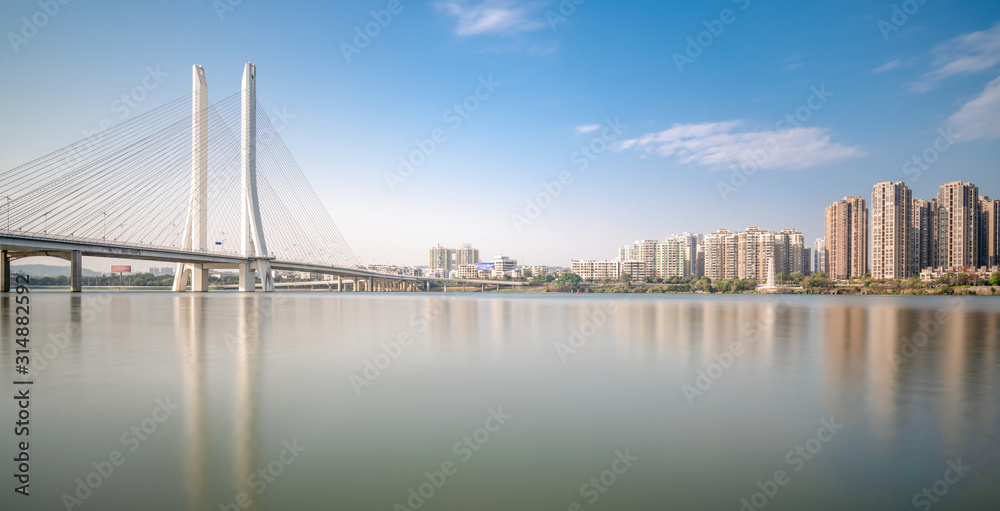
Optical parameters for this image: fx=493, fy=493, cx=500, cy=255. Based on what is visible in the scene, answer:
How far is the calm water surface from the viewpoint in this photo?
3.70 m

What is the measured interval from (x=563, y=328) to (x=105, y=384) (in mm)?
14556

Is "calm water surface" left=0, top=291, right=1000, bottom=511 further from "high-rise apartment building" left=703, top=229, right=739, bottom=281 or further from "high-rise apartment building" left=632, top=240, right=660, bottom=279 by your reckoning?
"high-rise apartment building" left=632, top=240, right=660, bottom=279

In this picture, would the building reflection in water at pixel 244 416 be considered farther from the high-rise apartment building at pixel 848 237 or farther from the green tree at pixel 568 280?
the high-rise apartment building at pixel 848 237

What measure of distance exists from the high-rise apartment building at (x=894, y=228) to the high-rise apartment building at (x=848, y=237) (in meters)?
15.2

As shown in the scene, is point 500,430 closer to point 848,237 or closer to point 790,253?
point 848,237

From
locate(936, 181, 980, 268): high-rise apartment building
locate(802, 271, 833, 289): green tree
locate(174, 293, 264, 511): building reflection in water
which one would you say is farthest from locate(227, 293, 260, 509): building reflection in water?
locate(936, 181, 980, 268): high-rise apartment building

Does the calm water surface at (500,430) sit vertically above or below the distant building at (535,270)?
above

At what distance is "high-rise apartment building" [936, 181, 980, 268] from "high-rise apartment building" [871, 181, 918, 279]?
634cm

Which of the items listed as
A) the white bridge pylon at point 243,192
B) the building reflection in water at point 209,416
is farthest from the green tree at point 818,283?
the building reflection in water at point 209,416

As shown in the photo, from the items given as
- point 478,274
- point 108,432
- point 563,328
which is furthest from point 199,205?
point 478,274

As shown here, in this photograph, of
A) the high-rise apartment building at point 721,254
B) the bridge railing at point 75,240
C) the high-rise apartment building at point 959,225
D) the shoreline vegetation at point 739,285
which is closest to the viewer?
the bridge railing at point 75,240

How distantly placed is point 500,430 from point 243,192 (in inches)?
2128

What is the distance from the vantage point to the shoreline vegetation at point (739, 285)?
88.2 metres

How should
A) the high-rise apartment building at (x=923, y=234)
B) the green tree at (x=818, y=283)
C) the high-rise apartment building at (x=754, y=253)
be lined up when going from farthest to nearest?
the high-rise apartment building at (x=754, y=253) < the green tree at (x=818, y=283) < the high-rise apartment building at (x=923, y=234)
